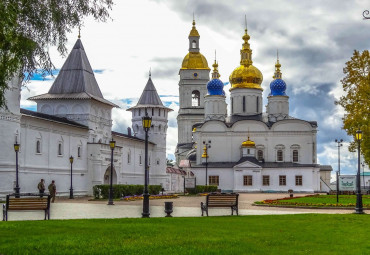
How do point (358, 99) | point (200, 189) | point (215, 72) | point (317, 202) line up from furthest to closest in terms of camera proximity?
point (215, 72)
point (200, 189)
point (358, 99)
point (317, 202)

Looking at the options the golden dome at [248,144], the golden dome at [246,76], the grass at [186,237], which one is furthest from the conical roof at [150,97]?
the grass at [186,237]

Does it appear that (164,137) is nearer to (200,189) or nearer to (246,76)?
(200,189)

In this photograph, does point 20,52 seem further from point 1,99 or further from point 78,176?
point 78,176

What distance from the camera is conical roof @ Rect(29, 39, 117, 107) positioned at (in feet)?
150

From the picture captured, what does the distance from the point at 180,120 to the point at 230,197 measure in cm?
7366

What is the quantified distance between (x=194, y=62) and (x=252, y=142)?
97.2 ft

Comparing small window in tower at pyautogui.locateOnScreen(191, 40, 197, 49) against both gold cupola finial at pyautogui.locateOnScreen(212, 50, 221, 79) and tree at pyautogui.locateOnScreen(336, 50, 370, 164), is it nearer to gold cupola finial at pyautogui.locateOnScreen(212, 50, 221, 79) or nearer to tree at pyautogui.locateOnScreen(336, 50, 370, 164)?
gold cupola finial at pyautogui.locateOnScreen(212, 50, 221, 79)

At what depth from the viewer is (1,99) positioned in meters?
11.0

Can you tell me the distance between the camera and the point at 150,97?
61.7 m

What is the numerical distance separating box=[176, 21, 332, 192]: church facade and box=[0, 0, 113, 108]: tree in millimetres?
45750

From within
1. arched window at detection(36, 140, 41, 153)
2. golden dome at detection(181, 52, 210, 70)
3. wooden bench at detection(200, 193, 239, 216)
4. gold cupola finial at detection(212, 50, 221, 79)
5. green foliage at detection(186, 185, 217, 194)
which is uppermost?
golden dome at detection(181, 52, 210, 70)

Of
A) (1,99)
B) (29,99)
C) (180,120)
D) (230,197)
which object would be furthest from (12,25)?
(180,120)

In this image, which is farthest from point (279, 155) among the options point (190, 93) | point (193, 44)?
point (193, 44)

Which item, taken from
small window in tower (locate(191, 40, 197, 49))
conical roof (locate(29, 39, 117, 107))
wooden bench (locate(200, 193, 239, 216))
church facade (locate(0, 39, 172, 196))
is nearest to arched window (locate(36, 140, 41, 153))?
church facade (locate(0, 39, 172, 196))
